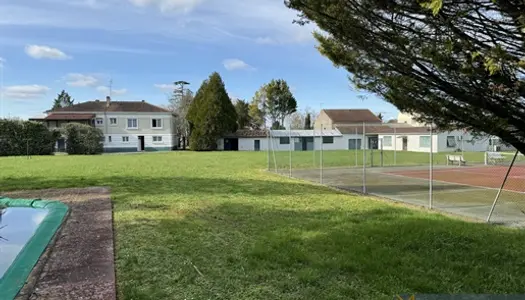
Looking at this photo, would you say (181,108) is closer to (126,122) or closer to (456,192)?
(126,122)

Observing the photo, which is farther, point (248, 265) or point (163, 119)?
point (163, 119)

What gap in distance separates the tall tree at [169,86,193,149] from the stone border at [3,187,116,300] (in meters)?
53.6

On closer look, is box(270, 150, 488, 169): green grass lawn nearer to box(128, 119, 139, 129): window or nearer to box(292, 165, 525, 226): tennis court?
box(292, 165, 525, 226): tennis court

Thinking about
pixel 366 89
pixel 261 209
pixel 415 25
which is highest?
pixel 415 25

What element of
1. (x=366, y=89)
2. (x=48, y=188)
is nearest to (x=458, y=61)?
(x=366, y=89)

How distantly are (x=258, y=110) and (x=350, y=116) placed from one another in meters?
17.0

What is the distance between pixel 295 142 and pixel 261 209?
1899 inches

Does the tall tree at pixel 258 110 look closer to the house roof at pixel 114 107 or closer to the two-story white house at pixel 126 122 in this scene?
the two-story white house at pixel 126 122

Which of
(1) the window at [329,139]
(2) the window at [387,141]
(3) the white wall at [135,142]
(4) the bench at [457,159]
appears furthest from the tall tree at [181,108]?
(4) the bench at [457,159]

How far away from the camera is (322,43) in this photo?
6.47 metres

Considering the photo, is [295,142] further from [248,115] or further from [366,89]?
[366,89]

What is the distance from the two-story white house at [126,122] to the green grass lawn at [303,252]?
154ft

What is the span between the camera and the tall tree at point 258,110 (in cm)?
7625

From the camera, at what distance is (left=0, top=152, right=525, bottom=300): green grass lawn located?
4641 millimetres
